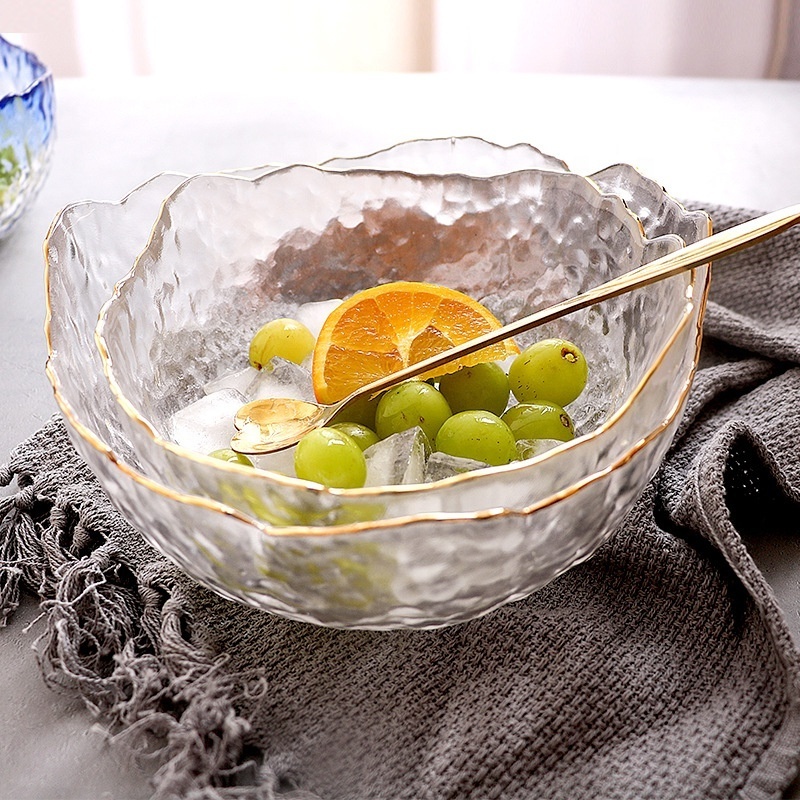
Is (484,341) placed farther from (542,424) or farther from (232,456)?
(232,456)

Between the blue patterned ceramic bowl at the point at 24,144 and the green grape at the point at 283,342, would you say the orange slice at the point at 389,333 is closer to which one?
the green grape at the point at 283,342

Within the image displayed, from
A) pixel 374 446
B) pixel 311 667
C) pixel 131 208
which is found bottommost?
pixel 311 667

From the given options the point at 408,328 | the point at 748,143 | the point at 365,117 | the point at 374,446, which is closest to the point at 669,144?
the point at 748,143

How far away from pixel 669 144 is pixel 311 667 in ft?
3.26

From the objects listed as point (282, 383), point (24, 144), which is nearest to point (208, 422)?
point (282, 383)

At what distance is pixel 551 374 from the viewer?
809mm

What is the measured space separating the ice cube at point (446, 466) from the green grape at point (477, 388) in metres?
0.10

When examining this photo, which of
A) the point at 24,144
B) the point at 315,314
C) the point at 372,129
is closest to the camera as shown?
the point at 315,314

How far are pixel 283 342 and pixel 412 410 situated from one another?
174 mm

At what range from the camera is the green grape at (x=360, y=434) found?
77 centimetres

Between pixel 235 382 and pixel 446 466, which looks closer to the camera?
pixel 446 466

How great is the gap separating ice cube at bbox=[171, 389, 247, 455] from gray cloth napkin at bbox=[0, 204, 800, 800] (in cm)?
8

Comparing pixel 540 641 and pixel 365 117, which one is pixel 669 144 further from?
pixel 540 641

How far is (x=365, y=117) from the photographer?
1.51 meters
